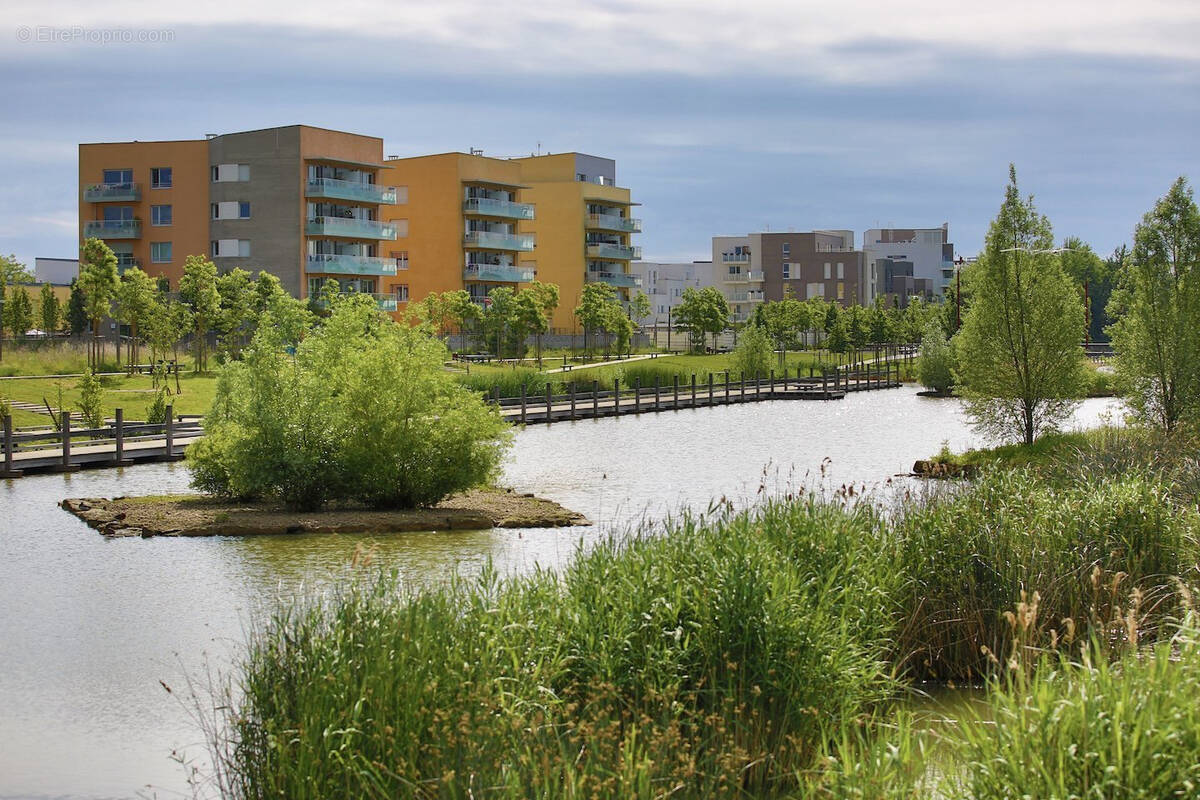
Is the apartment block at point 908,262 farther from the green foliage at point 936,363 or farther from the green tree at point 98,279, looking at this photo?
the green tree at point 98,279

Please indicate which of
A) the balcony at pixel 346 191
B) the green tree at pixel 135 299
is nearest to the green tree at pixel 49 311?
the balcony at pixel 346 191

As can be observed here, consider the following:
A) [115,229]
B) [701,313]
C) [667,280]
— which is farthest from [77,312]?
[667,280]

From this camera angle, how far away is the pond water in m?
9.84

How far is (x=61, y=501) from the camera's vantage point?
2253 centimetres

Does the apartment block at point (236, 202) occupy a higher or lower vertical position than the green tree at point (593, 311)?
higher

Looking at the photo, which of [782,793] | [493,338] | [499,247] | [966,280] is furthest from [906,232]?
[782,793]

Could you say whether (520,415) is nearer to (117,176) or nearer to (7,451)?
(7,451)

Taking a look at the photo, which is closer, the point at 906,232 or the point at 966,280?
the point at 966,280

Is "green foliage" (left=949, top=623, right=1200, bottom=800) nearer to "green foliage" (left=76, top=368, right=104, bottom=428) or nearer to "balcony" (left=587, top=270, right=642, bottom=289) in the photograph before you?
"green foliage" (left=76, top=368, right=104, bottom=428)

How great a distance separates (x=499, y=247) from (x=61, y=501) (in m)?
63.1

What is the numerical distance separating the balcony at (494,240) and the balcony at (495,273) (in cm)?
135

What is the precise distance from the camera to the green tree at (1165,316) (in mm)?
26266

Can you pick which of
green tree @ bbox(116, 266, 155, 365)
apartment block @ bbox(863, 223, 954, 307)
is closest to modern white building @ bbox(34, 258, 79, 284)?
green tree @ bbox(116, 266, 155, 365)

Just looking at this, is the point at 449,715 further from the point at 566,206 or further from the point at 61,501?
the point at 566,206
